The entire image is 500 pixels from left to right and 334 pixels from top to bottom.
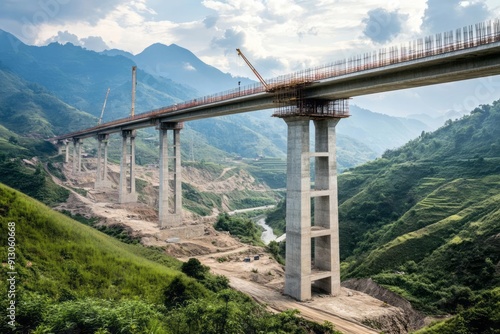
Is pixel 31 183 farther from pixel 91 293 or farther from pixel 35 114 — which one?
pixel 35 114

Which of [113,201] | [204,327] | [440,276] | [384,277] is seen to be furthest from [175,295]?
[113,201]

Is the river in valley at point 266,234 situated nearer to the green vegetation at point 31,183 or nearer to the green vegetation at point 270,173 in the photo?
the green vegetation at point 31,183

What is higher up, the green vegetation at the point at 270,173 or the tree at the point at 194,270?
the green vegetation at the point at 270,173

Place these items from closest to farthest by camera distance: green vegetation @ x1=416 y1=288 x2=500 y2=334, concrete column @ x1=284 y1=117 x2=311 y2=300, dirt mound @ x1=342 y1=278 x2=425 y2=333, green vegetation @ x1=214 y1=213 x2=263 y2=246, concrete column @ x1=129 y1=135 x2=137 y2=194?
green vegetation @ x1=416 y1=288 x2=500 y2=334, dirt mound @ x1=342 y1=278 x2=425 y2=333, concrete column @ x1=284 y1=117 x2=311 y2=300, green vegetation @ x1=214 y1=213 x2=263 y2=246, concrete column @ x1=129 y1=135 x2=137 y2=194

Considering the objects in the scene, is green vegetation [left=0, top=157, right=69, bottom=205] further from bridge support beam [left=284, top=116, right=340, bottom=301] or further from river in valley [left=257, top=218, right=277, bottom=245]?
bridge support beam [left=284, top=116, right=340, bottom=301]

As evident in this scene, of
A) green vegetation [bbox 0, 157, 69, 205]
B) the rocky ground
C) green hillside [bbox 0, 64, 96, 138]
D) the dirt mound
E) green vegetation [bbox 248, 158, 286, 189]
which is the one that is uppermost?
green hillside [bbox 0, 64, 96, 138]

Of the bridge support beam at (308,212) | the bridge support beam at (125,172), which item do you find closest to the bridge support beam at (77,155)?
the bridge support beam at (125,172)

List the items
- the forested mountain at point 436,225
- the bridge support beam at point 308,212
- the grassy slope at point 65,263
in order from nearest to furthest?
the grassy slope at point 65,263
the bridge support beam at point 308,212
the forested mountain at point 436,225

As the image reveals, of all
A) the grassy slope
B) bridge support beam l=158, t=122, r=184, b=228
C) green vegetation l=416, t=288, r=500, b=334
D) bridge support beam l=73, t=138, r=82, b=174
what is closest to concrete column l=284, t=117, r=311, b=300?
the grassy slope
